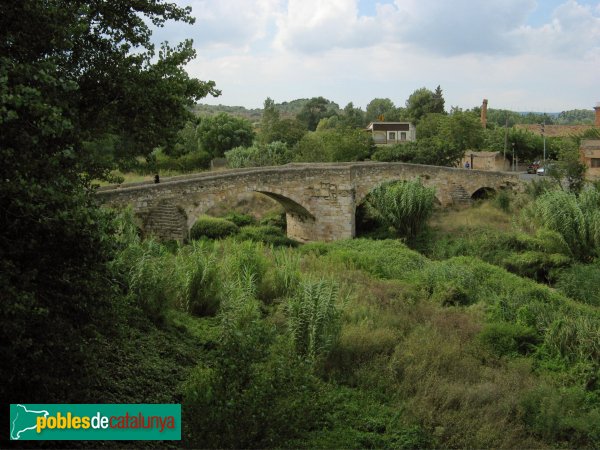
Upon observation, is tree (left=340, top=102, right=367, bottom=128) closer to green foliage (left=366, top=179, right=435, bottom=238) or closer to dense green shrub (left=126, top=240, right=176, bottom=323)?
green foliage (left=366, top=179, right=435, bottom=238)

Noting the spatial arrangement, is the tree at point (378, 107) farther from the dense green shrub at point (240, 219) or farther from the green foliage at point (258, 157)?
the dense green shrub at point (240, 219)

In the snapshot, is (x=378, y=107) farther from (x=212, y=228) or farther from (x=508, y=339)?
(x=508, y=339)

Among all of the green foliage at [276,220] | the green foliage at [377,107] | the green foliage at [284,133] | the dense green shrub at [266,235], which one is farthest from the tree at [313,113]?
the dense green shrub at [266,235]

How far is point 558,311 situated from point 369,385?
790 centimetres

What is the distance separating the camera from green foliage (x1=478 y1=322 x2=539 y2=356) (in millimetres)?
11000

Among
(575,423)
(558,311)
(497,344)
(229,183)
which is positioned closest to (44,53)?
(575,423)

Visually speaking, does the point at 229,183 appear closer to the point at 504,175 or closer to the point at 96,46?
the point at 96,46

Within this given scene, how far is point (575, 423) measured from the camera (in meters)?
7.83

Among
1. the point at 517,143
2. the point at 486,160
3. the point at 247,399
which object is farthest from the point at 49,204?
the point at 517,143

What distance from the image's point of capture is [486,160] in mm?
42281

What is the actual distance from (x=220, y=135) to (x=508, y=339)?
3049 cm

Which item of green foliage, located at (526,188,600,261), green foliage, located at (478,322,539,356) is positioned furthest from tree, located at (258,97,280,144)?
green foliage, located at (478,322,539,356)

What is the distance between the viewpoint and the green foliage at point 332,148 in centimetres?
3422

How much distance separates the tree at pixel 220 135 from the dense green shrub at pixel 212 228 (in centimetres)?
1631
